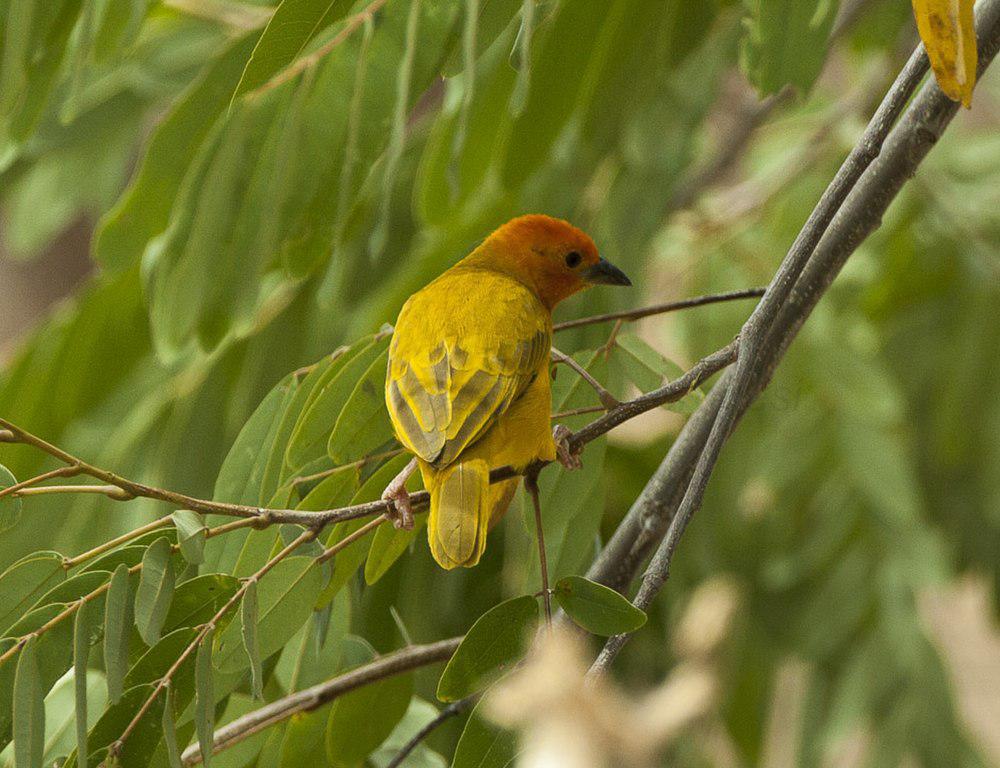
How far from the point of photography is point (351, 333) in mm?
3736

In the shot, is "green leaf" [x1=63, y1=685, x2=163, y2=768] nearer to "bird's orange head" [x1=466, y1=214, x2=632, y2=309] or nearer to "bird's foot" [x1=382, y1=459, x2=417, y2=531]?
"bird's foot" [x1=382, y1=459, x2=417, y2=531]

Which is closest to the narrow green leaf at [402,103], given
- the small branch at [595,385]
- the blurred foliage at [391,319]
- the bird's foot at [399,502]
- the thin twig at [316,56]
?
the blurred foliage at [391,319]

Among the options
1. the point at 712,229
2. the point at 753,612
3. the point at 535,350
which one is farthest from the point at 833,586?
the point at 535,350

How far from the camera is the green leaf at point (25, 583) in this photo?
1.69 m

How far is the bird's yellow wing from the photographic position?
76.6 inches

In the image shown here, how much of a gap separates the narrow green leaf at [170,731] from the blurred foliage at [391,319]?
0.04 m

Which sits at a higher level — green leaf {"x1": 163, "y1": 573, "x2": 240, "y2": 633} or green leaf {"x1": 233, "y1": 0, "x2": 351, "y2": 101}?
green leaf {"x1": 233, "y1": 0, "x2": 351, "y2": 101}

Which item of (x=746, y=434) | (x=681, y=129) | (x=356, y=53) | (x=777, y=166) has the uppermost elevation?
(x=356, y=53)

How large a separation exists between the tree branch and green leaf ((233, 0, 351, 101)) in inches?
31.1

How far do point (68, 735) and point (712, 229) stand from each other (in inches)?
119

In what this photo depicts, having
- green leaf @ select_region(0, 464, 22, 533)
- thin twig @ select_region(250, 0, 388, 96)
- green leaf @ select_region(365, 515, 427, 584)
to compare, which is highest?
thin twig @ select_region(250, 0, 388, 96)

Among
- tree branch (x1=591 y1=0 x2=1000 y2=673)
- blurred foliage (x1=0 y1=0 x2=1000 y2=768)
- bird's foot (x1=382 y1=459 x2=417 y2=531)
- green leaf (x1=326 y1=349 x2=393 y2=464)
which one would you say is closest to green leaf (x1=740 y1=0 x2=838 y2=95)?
blurred foliage (x1=0 y1=0 x2=1000 y2=768)

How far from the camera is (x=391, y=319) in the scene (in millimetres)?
3322

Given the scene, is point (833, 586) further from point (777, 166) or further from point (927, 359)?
point (777, 166)
